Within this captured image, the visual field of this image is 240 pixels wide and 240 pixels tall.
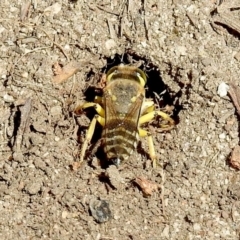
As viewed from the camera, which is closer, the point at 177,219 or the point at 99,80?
the point at 177,219

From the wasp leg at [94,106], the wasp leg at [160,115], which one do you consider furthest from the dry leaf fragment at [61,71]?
the wasp leg at [160,115]

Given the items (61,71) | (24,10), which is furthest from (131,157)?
(24,10)

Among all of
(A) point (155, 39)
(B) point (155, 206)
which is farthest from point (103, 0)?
(B) point (155, 206)

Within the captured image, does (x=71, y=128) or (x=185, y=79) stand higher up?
(x=185, y=79)

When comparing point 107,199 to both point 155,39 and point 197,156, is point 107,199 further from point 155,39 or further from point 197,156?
point 155,39

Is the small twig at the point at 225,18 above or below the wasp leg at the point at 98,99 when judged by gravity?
above

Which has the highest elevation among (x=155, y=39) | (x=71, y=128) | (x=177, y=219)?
(x=155, y=39)

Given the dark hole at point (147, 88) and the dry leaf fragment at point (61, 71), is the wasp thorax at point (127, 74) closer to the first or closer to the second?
the dark hole at point (147, 88)
